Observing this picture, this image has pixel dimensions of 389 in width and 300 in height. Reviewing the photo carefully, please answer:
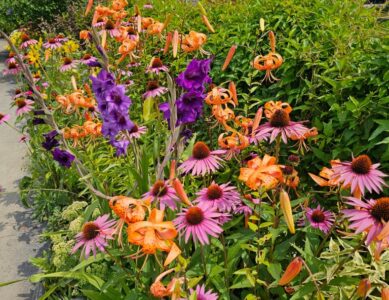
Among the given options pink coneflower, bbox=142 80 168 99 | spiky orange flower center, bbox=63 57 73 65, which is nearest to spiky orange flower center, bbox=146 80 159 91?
pink coneflower, bbox=142 80 168 99

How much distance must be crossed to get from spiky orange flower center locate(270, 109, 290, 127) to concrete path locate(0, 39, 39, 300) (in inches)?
73.9

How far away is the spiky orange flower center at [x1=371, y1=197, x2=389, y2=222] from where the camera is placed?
42.4 inches

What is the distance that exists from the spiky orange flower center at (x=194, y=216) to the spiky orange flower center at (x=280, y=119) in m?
0.44

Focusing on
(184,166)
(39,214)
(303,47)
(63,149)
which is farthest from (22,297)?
(303,47)

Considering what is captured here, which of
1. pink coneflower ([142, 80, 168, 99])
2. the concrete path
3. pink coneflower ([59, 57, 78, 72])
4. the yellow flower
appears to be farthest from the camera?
the yellow flower

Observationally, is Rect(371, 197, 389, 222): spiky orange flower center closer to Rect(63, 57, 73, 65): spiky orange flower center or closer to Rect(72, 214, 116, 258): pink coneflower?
Rect(72, 214, 116, 258): pink coneflower

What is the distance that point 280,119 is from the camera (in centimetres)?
147

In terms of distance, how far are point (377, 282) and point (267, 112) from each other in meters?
0.72

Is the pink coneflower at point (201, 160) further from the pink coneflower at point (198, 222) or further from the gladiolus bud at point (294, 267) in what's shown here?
→ the gladiolus bud at point (294, 267)

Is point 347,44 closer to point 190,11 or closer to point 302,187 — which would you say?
point 302,187

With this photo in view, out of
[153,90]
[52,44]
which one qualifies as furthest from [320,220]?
[52,44]

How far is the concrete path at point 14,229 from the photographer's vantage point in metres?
2.53

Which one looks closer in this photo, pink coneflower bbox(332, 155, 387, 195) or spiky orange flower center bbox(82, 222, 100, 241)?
pink coneflower bbox(332, 155, 387, 195)

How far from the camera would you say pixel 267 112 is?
5.24 feet
